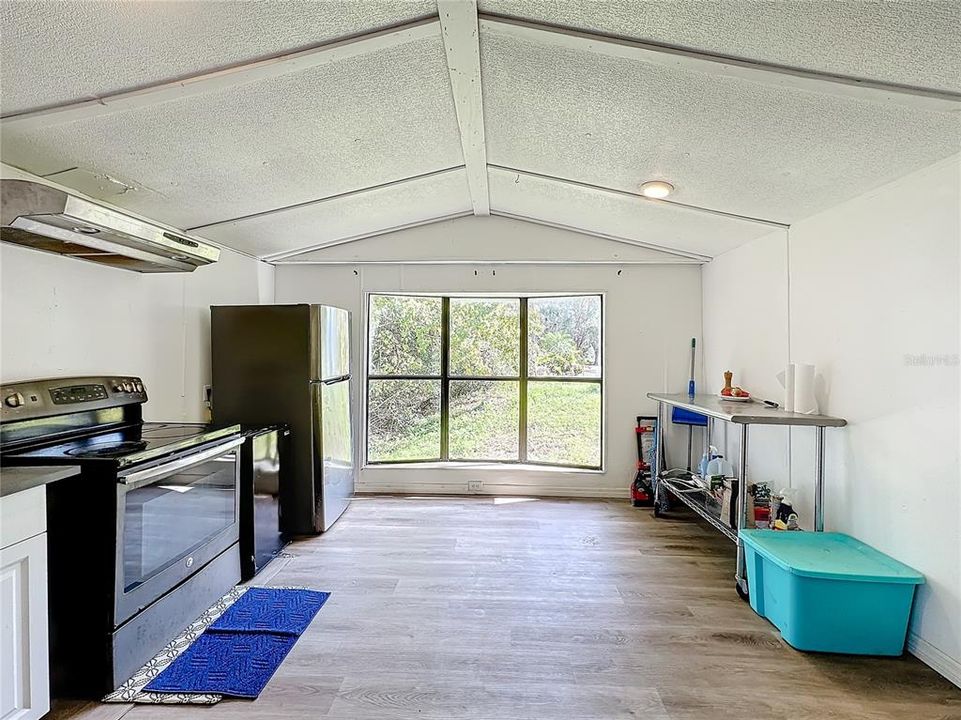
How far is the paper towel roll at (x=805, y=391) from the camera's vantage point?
2.72 metres

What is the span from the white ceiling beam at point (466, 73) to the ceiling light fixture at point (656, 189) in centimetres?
94

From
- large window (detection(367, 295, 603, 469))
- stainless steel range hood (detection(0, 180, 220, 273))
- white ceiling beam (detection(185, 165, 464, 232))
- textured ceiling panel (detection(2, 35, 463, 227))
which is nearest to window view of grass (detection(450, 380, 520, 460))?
large window (detection(367, 295, 603, 469))

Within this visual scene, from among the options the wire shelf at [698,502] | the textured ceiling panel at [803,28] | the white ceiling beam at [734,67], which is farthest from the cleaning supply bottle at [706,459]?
the textured ceiling panel at [803,28]

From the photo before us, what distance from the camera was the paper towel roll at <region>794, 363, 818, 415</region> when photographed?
272cm

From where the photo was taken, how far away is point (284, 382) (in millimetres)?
3424

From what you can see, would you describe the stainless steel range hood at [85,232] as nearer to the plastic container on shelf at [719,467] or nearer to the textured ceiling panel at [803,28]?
the textured ceiling panel at [803,28]

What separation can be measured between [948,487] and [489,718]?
6.36 feet

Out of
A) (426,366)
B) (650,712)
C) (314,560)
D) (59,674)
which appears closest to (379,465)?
(426,366)

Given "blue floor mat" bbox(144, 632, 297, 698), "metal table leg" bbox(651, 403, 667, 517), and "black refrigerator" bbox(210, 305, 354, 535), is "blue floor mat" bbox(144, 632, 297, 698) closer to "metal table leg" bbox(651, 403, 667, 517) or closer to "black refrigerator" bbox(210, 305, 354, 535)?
"black refrigerator" bbox(210, 305, 354, 535)

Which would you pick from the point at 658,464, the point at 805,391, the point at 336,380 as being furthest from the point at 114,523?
the point at 658,464

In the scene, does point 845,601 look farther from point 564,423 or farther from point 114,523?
point 114,523

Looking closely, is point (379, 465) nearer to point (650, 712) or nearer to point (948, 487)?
point (650, 712)

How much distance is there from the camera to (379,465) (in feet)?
15.2

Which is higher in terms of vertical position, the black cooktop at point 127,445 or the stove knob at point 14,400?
the stove knob at point 14,400
